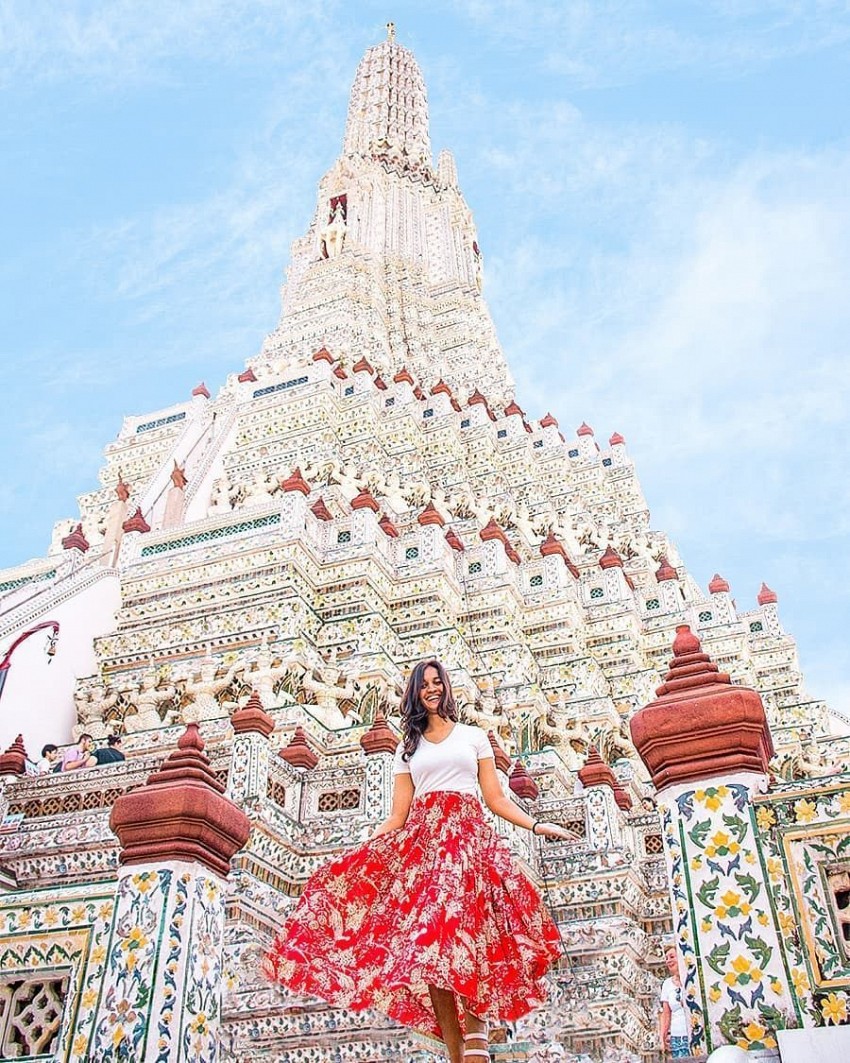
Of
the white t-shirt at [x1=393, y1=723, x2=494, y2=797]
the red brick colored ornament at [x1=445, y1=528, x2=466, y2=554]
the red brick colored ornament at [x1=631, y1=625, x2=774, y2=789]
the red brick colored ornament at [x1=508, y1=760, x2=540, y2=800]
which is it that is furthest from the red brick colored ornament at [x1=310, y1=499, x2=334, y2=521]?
the red brick colored ornament at [x1=631, y1=625, x2=774, y2=789]

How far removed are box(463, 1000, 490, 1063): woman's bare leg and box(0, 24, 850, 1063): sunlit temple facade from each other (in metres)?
0.77

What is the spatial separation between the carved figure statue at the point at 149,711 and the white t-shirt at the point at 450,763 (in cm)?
877

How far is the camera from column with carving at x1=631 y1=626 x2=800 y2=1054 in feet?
12.2

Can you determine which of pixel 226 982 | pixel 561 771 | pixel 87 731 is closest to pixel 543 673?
pixel 561 771

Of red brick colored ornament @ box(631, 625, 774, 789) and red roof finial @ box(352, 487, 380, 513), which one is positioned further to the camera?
red roof finial @ box(352, 487, 380, 513)

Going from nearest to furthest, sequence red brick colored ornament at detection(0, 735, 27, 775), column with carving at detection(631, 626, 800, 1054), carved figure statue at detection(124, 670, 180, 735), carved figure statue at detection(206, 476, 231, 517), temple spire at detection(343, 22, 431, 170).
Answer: column with carving at detection(631, 626, 800, 1054) < red brick colored ornament at detection(0, 735, 27, 775) < carved figure statue at detection(124, 670, 180, 735) < carved figure statue at detection(206, 476, 231, 517) < temple spire at detection(343, 22, 431, 170)

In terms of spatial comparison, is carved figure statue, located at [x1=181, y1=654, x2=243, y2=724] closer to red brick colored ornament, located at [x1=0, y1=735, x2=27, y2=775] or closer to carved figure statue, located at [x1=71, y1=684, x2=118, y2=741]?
carved figure statue, located at [x1=71, y1=684, x2=118, y2=741]

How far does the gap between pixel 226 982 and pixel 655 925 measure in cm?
388

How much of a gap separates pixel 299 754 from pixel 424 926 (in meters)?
5.51

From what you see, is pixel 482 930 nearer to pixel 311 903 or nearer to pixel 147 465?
pixel 311 903

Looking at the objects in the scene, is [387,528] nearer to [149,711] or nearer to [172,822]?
[149,711]

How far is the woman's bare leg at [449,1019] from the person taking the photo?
3.86m

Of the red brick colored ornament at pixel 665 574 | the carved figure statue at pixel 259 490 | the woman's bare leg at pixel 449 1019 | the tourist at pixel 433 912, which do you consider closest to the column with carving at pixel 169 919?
the tourist at pixel 433 912

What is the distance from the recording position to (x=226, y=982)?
7352mm
